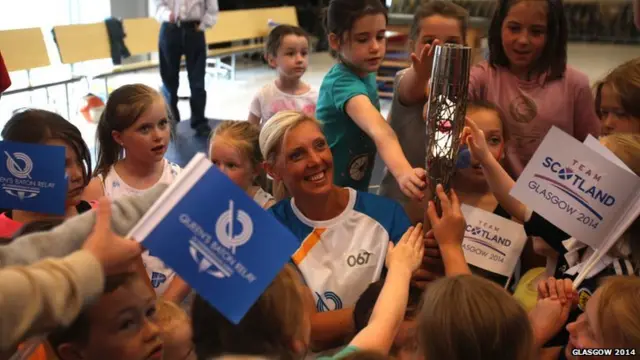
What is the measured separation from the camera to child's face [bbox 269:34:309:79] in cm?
327

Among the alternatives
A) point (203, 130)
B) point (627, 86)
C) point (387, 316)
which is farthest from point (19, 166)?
point (203, 130)

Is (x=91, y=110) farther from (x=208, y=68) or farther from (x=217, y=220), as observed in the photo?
(x=217, y=220)

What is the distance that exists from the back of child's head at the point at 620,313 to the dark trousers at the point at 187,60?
15.6 ft

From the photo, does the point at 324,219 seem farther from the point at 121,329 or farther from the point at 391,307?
the point at 121,329

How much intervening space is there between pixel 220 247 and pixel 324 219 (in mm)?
810

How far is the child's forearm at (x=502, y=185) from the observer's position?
1.71 m

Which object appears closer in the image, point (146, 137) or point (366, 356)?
point (366, 356)

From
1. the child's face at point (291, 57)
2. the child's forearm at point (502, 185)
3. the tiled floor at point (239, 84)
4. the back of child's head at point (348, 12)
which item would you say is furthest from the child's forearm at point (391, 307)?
the tiled floor at point (239, 84)

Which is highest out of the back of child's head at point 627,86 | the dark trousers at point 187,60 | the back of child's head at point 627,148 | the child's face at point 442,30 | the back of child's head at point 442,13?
the back of child's head at point 442,13

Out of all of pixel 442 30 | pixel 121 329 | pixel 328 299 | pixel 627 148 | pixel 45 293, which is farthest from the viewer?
pixel 442 30

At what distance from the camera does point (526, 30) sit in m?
1.96

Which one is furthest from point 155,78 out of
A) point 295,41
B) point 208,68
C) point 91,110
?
point 295,41

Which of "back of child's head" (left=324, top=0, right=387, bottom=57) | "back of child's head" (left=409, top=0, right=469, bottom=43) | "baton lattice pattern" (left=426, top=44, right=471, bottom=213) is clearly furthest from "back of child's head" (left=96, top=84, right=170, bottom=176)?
"baton lattice pattern" (left=426, top=44, right=471, bottom=213)

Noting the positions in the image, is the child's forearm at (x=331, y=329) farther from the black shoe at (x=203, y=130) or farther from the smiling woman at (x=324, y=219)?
the black shoe at (x=203, y=130)
